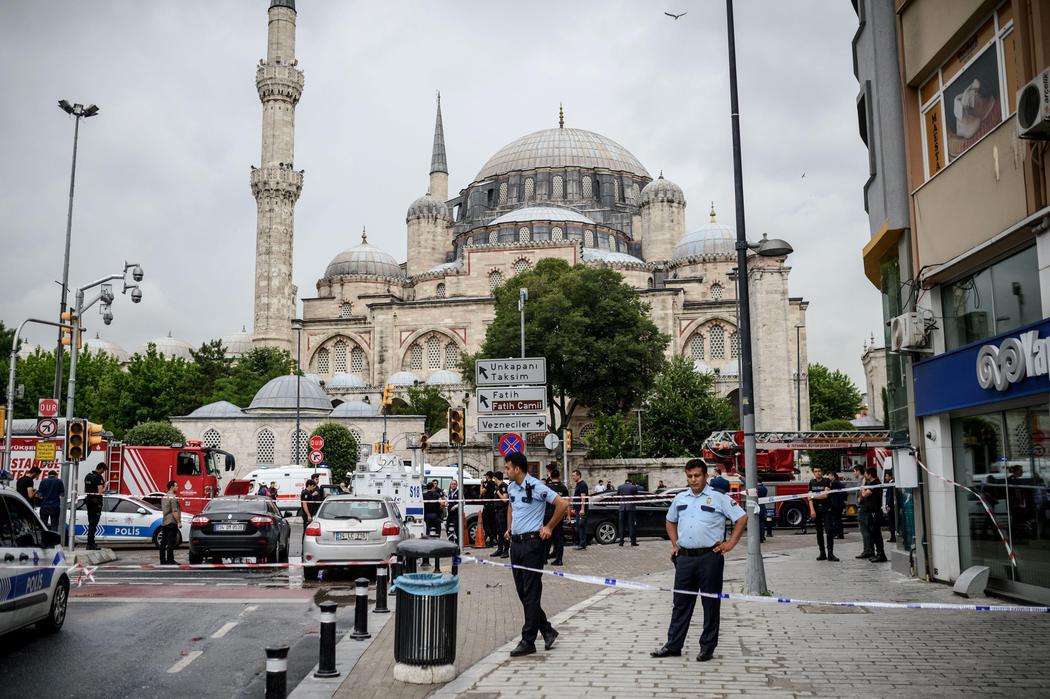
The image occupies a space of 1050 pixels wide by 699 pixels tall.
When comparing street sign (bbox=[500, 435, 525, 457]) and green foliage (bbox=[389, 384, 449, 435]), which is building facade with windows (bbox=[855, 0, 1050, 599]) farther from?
green foliage (bbox=[389, 384, 449, 435])

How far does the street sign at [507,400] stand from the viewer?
15.4m

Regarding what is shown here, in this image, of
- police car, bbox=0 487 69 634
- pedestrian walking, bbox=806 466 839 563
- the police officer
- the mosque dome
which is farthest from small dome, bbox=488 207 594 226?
the police officer

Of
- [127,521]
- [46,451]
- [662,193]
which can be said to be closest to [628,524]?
[127,521]

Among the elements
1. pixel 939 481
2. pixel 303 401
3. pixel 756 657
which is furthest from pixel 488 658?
pixel 303 401

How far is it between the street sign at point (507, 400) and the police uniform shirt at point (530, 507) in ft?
25.1

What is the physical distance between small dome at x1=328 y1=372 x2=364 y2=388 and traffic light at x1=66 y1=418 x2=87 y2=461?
48941 mm

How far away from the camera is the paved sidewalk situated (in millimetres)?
6207

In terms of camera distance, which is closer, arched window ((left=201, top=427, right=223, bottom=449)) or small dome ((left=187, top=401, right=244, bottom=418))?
arched window ((left=201, top=427, right=223, bottom=449))

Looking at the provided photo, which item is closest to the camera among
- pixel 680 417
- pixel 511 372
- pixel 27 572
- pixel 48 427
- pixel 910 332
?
pixel 27 572

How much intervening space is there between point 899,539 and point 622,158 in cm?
7931

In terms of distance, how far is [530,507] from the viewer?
25.0 feet

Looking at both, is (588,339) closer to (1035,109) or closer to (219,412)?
(219,412)

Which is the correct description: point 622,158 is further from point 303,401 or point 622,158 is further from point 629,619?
point 629,619

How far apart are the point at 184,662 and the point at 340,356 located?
213 feet
